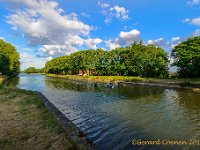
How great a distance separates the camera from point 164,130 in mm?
17828

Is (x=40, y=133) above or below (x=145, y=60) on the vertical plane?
below

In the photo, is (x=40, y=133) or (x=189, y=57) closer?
(x=40, y=133)

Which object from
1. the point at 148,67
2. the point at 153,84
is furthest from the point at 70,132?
the point at 148,67

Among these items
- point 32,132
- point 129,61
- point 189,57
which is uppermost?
point 129,61

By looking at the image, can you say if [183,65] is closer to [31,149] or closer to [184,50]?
[184,50]

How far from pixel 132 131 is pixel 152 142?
279 centimetres

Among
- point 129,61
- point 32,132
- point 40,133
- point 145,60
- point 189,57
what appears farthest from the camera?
point 129,61

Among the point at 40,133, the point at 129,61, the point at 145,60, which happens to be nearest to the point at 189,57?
the point at 145,60

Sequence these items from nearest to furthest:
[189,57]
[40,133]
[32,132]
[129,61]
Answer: [40,133] → [32,132] → [189,57] → [129,61]

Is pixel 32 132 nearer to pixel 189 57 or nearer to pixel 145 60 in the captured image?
pixel 189 57

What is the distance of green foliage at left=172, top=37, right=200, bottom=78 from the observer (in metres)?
68.2

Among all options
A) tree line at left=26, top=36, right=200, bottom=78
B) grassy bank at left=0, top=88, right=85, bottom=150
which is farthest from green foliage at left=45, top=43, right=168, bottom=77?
grassy bank at left=0, top=88, right=85, bottom=150

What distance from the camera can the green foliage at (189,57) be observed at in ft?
224

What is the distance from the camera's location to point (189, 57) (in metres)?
67.7
